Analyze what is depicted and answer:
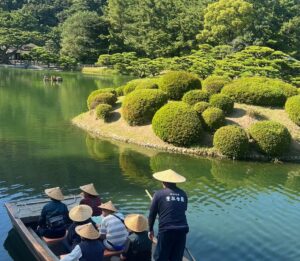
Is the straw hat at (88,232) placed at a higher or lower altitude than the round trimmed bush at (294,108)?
higher

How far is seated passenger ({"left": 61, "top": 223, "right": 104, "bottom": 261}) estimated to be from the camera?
7273 mm

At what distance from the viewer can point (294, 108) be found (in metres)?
21.0

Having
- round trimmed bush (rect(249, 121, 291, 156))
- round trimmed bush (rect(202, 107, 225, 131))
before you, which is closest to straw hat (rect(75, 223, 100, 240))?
round trimmed bush (rect(249, 121, 291, 156))

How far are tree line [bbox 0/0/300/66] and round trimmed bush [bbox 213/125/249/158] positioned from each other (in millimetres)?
37656

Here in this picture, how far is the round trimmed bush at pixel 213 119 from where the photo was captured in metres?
20.2

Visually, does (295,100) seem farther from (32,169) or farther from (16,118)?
(16,118)

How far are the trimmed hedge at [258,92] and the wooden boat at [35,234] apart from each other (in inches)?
513

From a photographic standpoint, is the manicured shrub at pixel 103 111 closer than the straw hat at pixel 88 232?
No

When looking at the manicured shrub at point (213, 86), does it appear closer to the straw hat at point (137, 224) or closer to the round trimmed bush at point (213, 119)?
the round trimmed bush at point (213, 119)

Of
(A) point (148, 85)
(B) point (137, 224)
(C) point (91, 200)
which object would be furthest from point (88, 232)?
(A) point (148, 85)

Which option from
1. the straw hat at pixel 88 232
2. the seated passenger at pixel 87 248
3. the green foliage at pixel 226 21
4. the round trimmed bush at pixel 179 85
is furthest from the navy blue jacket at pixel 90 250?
the green foliage at pixel 226 21

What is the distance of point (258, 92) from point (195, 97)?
3.13 meters

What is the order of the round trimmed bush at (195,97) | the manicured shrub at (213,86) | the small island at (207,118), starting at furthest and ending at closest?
the manicured shrub at (213,86) → the round trimmed bush at (195,97) → the small island at (207,118)

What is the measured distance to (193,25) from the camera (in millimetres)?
65562
